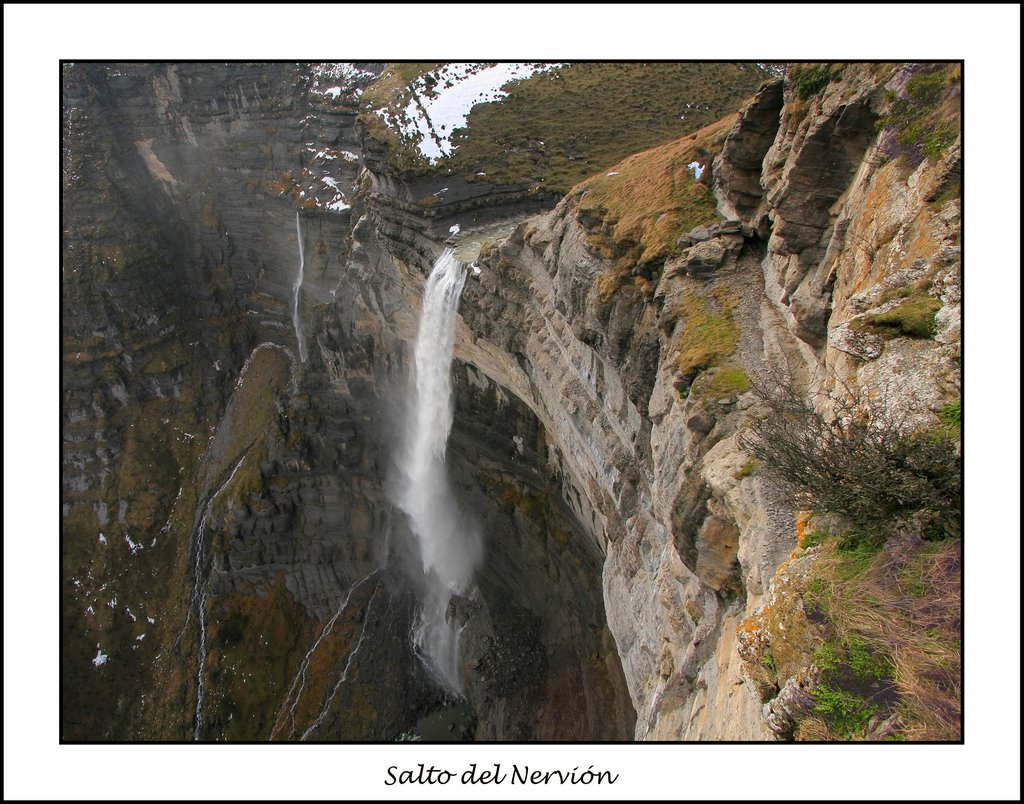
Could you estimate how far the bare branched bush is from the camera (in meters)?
5.71

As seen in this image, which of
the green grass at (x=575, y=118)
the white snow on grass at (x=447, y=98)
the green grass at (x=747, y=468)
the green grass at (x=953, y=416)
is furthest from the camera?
the white snow on grass at (x=447, y=98)

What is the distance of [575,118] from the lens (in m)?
32.2

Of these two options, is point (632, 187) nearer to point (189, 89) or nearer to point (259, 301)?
point (259, 301)

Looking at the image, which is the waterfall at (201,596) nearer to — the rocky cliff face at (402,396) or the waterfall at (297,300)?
the rocky cliff face at (402,396)

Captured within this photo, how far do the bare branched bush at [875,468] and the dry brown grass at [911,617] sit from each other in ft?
1.12

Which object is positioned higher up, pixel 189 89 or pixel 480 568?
pixel 189 89

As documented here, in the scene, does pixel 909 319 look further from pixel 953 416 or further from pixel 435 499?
pixel 435 499

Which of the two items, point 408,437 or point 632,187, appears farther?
point 408,437

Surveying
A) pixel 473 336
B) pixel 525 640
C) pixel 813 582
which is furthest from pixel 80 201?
pixel 813 582

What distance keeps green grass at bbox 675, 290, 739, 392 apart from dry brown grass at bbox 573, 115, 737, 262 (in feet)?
6.89

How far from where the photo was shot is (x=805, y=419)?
7.77 meters

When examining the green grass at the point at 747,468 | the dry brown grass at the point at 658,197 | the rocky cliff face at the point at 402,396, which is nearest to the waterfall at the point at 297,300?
the rocky cliff face at the point at 402,396

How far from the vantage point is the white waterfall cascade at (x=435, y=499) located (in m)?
27.0

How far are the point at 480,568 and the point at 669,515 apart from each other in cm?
2025
